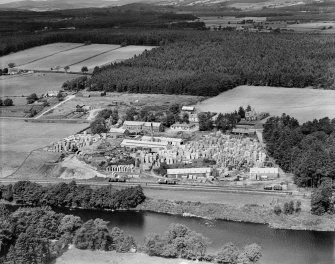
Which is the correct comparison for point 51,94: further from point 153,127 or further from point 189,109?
point 153,127

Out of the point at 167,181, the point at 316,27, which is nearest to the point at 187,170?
the point at 167,181

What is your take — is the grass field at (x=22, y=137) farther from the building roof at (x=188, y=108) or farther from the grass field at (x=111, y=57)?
the grass field at (x=111, y=57)

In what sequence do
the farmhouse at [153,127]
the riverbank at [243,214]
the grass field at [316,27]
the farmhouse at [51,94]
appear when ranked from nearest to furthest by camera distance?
1. the riverbank at [243,214]
2. the farmhouse at [153,127]
3. the farmhouse at [51,94]
4. the grass field at [316,27]

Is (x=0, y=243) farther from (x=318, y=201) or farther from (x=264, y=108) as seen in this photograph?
(x=264, y=108)

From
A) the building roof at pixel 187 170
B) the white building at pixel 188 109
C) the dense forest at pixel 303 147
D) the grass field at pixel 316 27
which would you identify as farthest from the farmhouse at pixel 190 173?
the grass field at pixel 316 27

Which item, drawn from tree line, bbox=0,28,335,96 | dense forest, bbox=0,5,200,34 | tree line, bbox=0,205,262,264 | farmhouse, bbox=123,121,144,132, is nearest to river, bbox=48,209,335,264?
tree line, bbox=0,205,262,264

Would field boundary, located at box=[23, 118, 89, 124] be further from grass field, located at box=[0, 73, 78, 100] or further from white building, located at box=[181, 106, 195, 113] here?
white building, located at box=[181, 106, 195, 113]
